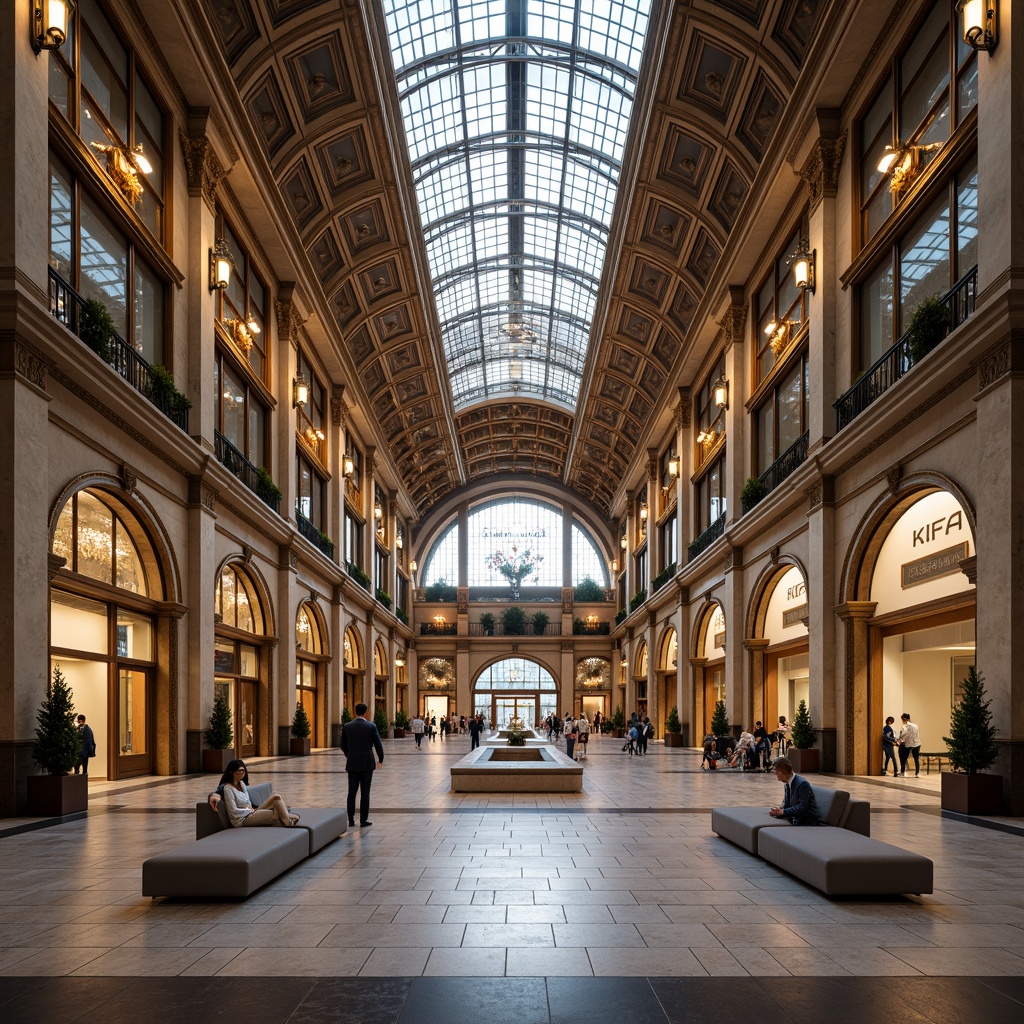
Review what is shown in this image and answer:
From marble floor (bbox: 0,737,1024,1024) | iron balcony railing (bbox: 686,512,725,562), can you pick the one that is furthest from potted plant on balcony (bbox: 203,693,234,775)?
iron balcony railing (bbox: 686,512,725,562)

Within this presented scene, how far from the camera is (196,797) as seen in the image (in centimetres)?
1405

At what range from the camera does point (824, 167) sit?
18734 mm

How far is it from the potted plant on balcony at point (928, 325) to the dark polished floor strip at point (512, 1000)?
10684 millimetres

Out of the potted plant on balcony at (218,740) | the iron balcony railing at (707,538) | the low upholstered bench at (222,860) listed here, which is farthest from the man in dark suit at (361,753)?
the iron balcony railing at (707,538)

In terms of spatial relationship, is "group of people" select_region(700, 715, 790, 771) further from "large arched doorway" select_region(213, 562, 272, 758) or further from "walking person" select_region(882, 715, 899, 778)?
"large arched doorway" select_region(213, 562, 272, 758)

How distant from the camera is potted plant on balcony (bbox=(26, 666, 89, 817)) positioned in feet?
37.6

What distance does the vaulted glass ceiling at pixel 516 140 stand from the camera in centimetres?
2452

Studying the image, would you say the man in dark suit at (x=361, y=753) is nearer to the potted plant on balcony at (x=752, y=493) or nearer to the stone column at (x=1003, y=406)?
the stone column at (x=1003, y=406)

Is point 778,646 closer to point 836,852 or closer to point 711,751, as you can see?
point 711,751

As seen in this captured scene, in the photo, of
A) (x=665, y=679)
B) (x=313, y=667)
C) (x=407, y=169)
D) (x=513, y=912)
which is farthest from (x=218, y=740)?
(x=665, y=679)

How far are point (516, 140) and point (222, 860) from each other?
27700 mm

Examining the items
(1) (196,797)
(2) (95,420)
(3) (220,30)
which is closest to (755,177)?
Result: (3) (220,30)

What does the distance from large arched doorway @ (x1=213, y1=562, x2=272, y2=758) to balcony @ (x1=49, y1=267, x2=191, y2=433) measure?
179 inches

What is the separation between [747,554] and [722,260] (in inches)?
297
